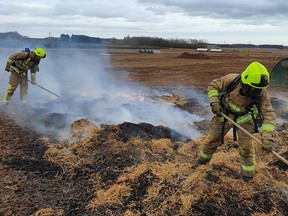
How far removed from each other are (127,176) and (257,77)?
8.06ft

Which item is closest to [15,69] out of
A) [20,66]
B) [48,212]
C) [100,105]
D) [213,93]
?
[20,66]

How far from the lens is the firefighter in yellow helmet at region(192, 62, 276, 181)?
4.54 metres

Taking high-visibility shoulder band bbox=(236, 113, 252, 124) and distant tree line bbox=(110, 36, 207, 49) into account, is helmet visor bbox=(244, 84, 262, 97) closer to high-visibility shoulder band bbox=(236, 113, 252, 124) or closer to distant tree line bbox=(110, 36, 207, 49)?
high-visibility shoulder band bbox=(236, 113, 252, 124)

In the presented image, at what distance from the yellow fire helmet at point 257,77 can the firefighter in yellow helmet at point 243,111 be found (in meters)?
0.01

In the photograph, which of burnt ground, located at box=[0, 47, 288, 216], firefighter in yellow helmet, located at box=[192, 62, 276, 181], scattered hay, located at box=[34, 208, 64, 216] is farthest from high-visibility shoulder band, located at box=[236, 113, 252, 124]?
scattered hay, located at box=[34, 208, 64, 216]

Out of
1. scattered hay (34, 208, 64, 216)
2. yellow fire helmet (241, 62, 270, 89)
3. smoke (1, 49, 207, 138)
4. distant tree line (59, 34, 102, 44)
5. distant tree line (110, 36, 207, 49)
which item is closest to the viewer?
scattered hay (34, 208, 64, 216)

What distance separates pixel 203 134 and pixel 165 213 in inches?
141

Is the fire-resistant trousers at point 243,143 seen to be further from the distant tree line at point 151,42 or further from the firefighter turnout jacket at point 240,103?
the distant tree line at point 151,42

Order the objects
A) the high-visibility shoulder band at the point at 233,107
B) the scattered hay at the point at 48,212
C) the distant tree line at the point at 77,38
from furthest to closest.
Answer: the distant tree line at the point at 77,38, the high-visibility shoulder band at the point at 233,107, the scattered hay at the point at 48,212

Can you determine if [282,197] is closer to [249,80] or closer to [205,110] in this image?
[249,80]

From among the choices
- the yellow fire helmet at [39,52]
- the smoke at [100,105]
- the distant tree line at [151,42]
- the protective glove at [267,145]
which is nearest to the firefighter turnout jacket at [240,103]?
the protective glove at [267,145]

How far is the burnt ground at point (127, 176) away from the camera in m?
4.32

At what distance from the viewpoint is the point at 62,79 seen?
579 inches

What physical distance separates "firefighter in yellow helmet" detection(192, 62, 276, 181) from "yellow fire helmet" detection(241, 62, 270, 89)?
14 millimetres
